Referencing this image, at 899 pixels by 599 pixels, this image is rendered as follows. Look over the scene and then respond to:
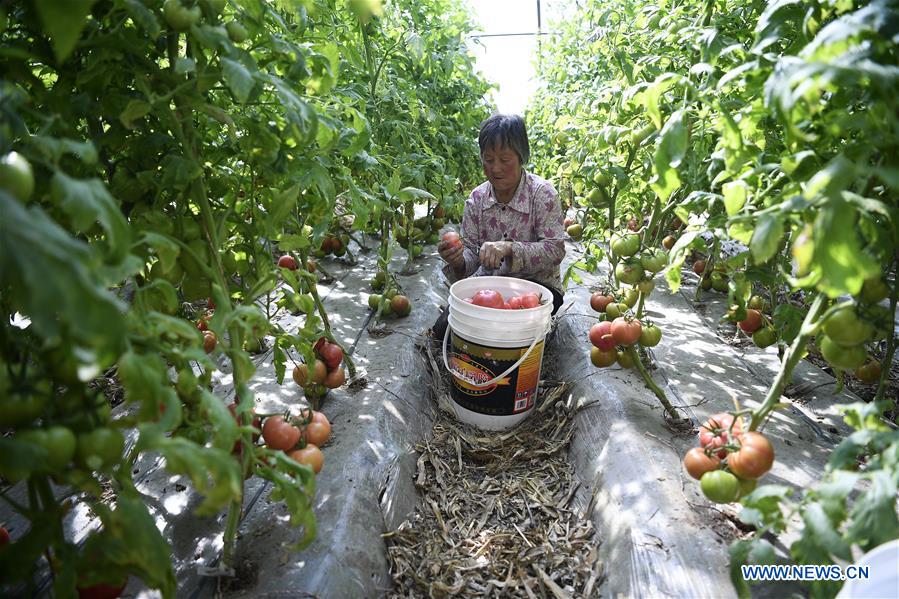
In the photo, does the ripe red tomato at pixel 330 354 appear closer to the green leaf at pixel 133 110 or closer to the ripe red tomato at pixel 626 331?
the ripe red tomato at pixel 626 331

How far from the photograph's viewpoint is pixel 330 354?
2.23 metres

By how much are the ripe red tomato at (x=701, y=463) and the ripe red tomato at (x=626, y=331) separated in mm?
692

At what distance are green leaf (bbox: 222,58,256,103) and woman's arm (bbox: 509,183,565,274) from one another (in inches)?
79.1

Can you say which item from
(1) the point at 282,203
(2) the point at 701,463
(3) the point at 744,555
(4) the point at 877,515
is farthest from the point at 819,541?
(1) the point at 282,203

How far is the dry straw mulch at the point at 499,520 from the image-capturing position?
5.69 ft

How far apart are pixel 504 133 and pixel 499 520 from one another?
1858 millimetres

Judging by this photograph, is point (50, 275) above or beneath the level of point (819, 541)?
above

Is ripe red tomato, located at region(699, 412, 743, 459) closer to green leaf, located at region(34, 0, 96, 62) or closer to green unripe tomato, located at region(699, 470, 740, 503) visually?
green unripe tomato, located at region(699, 470, 740, 503)

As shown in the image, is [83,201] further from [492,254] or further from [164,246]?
[492,254]

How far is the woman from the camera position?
9.09 ft

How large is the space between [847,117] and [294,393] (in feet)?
7.09

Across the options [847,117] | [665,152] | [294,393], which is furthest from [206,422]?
[847,117]

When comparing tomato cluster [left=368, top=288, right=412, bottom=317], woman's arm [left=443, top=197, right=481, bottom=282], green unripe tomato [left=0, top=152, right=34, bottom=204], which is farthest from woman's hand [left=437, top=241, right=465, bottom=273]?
green unripe tomato [left=0, top=152, right=34, bottom=204]

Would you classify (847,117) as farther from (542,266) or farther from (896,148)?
(542,266)
